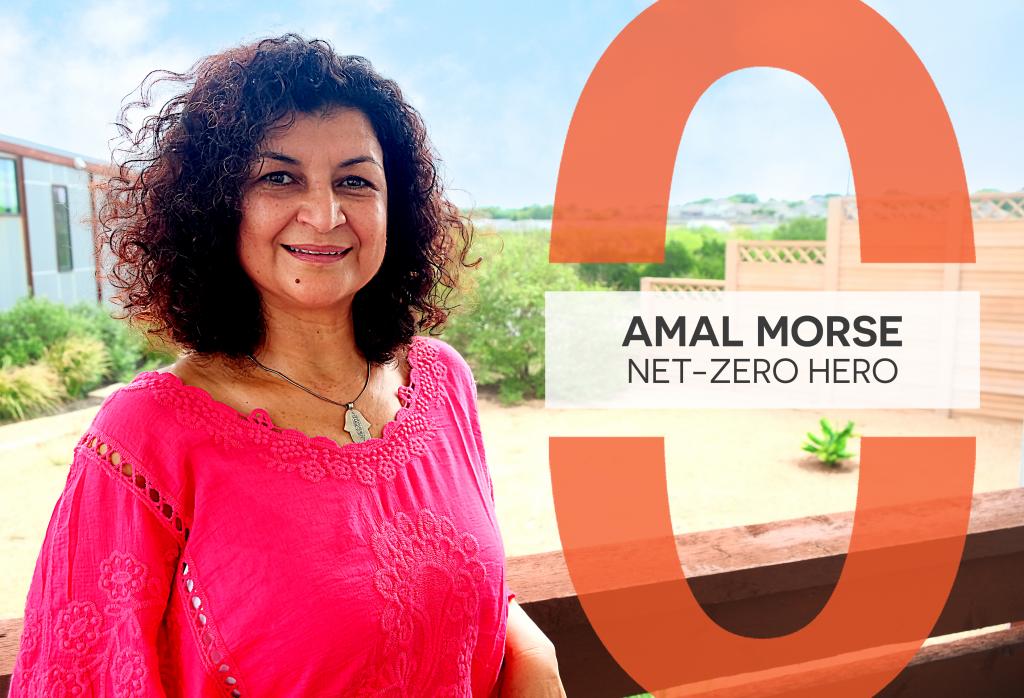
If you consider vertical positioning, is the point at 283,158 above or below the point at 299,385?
above

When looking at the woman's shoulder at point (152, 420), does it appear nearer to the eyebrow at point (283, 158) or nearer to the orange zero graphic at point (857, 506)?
the eyebrow at point (283, 158)

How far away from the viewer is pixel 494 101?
3438 cm

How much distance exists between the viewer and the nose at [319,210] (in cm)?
61

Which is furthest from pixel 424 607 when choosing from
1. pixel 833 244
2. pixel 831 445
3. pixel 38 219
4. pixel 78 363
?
pixel 38 219

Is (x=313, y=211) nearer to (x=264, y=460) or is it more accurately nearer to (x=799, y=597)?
(x=264, y=460)

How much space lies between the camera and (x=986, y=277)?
5.83m

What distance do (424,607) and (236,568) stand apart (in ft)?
0.52

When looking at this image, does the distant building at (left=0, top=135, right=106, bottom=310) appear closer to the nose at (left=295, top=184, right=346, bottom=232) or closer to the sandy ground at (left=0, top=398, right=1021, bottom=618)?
the sandy ground at (left=0, top=398, right=1021, bottom=618)

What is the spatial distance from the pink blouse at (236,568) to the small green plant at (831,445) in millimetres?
4901

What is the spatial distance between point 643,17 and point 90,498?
4.76ft

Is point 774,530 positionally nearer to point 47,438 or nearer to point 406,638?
point 406,638

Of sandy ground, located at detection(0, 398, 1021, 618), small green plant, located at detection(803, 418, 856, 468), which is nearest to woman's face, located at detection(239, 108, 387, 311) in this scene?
sandy ground, located at detection(0, 398, 1021, 618)

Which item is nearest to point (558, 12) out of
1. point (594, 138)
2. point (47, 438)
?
point (47, 438)

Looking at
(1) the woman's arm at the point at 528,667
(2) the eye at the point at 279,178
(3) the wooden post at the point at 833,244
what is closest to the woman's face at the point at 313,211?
(2) the eye at the point at 279,178
